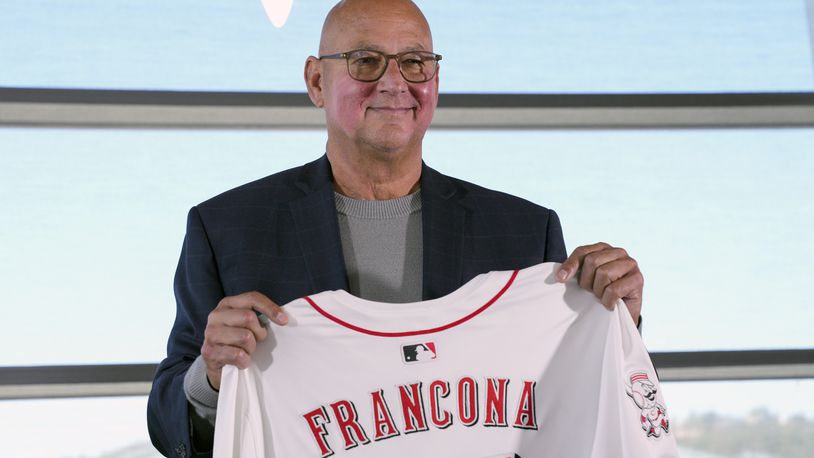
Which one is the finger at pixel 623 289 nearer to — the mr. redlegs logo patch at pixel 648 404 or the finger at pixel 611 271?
the finger at pixel 611 271

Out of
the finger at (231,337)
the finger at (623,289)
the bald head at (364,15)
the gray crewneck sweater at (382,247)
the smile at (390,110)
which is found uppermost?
Answer: the bald head at (364,15)

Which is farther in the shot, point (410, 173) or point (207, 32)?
point (207, 32)

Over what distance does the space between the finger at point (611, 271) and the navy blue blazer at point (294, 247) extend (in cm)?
25

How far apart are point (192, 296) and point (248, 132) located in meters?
1.44

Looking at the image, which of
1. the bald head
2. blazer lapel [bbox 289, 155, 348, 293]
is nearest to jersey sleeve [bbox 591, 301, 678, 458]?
blazer lapel [bbox 289, 155, 348, 293]

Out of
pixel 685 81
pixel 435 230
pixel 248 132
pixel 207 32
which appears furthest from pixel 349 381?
pixel 685 81

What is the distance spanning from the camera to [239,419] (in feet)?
4.75

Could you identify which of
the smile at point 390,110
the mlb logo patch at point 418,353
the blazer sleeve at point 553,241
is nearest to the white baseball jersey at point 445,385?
the mlb logo patch at point 418,353

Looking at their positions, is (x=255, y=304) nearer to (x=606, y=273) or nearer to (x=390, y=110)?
(x=390, y=110)

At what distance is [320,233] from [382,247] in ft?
0.41

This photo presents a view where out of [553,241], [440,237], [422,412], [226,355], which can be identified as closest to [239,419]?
[226,355]

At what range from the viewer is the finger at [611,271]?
4.91 feet

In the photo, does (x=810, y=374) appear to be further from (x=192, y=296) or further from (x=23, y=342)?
(x=23, y=342)

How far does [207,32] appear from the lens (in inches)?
120
